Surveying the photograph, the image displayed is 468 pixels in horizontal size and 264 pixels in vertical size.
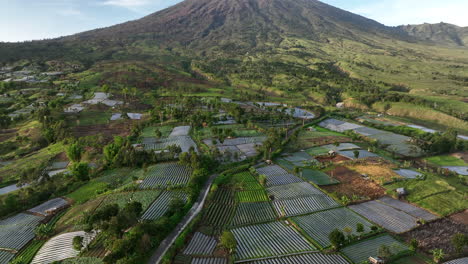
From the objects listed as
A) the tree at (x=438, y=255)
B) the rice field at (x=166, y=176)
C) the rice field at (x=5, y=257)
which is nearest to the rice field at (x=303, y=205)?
the tree at (x=438, y=255)

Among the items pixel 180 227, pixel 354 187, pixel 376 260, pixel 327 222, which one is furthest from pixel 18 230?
pixel 354 187

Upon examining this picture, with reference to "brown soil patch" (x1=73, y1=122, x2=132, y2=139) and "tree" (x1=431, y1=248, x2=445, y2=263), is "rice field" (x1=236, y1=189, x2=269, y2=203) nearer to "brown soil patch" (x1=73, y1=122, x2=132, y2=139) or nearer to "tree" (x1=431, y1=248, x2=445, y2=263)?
"tree" (x1=431, y1=248, x2=445, y2=263)

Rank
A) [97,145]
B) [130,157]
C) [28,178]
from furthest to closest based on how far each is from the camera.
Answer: [97,145] < [130,157] < [28,178]

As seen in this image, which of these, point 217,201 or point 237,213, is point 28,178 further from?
point 237,213

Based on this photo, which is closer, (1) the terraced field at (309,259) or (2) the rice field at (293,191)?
(1) the terraced field at (309,259)

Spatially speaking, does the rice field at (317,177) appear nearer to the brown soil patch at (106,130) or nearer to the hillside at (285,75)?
the brown soil patch at (106,130)

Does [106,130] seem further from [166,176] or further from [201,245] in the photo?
[201,245]

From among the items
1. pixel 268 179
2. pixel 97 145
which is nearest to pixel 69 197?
pixel 97 145
